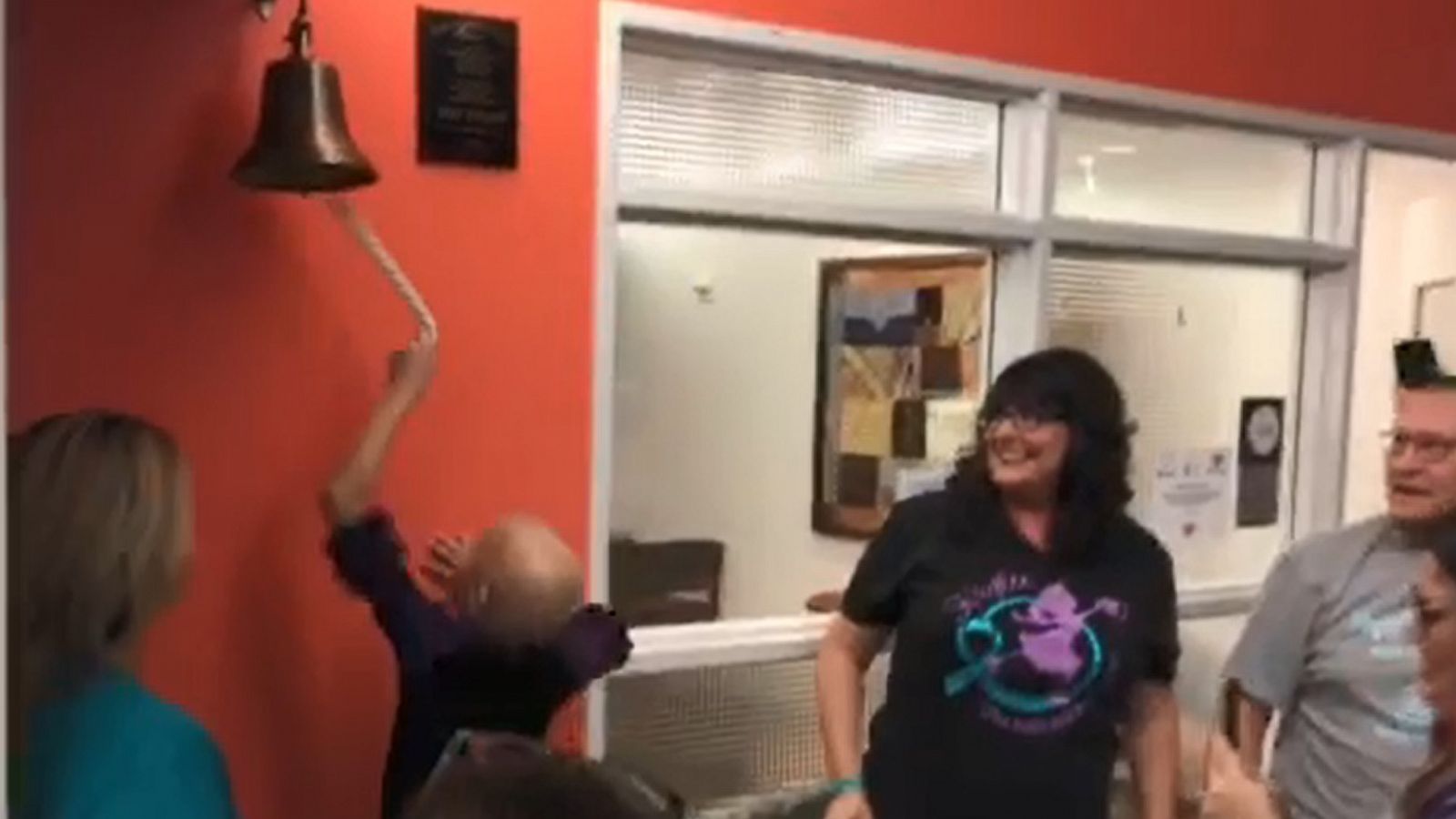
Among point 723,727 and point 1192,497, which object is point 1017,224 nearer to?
point 1192,497

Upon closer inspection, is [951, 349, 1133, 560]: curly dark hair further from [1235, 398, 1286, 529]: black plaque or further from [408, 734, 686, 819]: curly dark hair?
[408, 734, 686, 819]: curly dark hair

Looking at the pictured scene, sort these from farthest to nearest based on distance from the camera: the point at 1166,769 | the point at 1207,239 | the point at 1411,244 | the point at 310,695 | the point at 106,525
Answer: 1. the point at 1411,244
2. the point at 1207,239
3. the point at 1166,769
4. the point at 310,695
5. the point at 106,525

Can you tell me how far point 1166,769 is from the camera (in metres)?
2.67

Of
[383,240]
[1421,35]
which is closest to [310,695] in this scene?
[383,240]

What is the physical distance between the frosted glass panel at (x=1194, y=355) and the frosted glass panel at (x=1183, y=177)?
10 centimetres

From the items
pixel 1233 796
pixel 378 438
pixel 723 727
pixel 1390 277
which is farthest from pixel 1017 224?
pixel 1390 277

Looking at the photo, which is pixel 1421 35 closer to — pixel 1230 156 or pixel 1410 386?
pixel 1230 156

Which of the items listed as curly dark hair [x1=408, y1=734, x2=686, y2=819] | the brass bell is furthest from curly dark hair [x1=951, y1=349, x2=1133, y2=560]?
curly dark hair [x1=408, y1=734, x2=686, y2=819]

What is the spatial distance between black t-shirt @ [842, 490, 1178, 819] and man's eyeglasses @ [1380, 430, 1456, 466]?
50 centimetres

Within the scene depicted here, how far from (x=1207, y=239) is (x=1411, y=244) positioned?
4.92 feet

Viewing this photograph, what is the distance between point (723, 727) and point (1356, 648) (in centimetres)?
98

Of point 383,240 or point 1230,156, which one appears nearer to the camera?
point 383,240


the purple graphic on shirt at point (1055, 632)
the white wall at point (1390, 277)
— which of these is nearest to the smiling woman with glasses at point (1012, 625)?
the purple graphic on shirt at point (1055, 632)

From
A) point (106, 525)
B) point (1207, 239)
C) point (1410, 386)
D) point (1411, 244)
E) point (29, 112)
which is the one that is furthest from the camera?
point (1411, 244)
